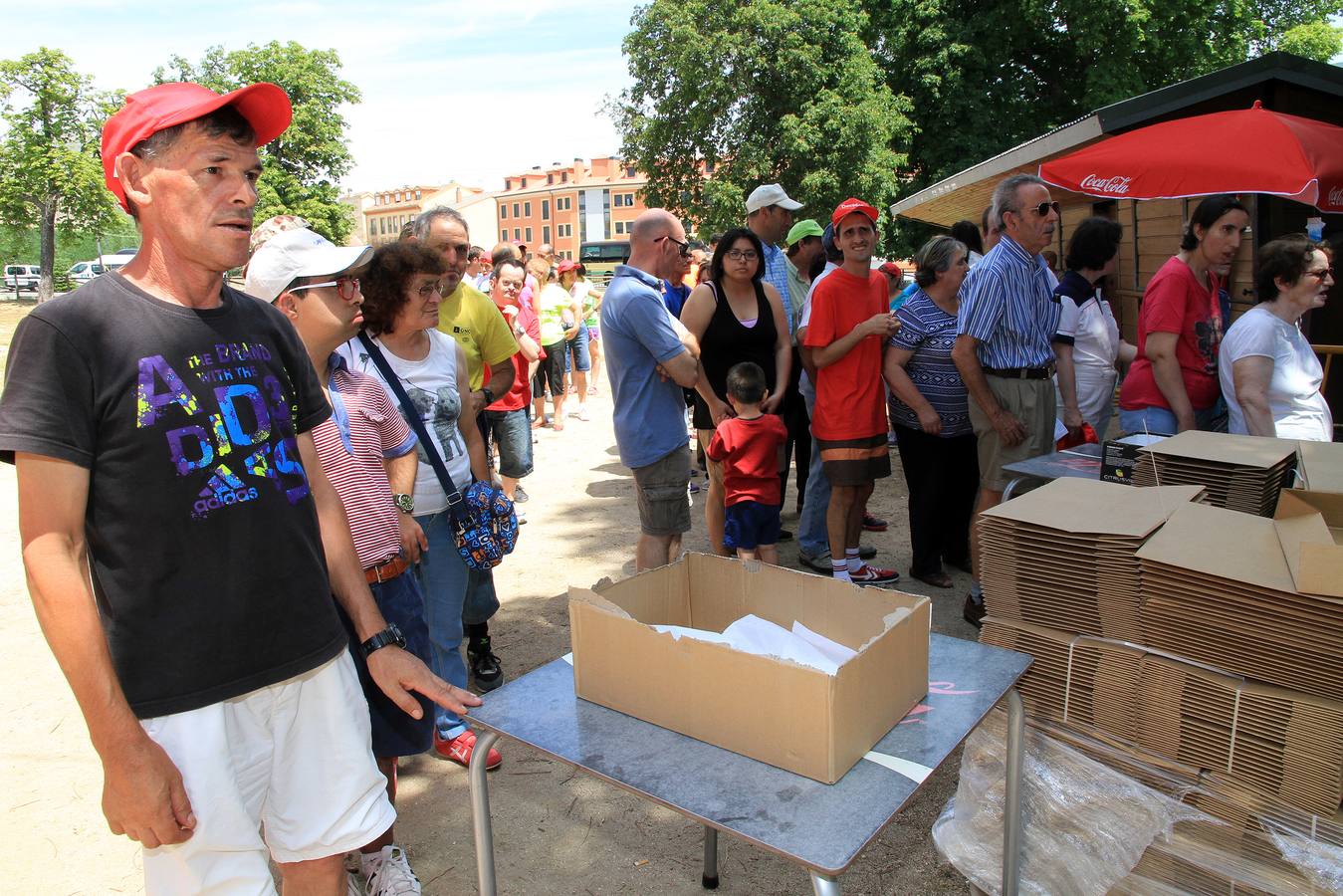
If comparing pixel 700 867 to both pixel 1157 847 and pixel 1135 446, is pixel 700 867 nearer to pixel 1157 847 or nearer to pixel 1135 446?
pixel 1157 847

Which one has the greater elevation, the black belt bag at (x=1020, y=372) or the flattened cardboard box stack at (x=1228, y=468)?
the black belt bag at (x=1020, y=372)

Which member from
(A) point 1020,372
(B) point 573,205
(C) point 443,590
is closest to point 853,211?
(A) point 1020,372

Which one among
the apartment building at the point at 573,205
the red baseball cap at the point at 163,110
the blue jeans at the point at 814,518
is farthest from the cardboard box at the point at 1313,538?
the apartment building at the point at 573,205

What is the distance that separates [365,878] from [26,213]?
44305 mm

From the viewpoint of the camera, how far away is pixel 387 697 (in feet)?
7.31

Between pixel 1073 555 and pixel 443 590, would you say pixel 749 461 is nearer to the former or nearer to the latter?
pixel 443 590

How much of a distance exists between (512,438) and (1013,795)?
4.16m

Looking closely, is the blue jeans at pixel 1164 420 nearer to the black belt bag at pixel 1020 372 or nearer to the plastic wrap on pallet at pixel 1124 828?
the black belt bag at pixel 1020 372

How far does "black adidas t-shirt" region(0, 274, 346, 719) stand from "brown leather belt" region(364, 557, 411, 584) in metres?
0.80

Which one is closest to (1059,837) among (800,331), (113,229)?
(800,331)

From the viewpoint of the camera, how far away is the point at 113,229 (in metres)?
42.8

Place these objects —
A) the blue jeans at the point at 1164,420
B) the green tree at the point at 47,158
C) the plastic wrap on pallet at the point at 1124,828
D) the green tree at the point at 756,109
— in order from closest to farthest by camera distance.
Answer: the plastic wrap on pallet at the point at 1124,828, the blue jeans at the point at 1164,420, the green tree at the point at 756,109, the green tree at the point at 47,158

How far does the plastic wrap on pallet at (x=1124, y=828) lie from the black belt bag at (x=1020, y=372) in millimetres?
2017

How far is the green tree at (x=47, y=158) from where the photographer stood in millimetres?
35812
